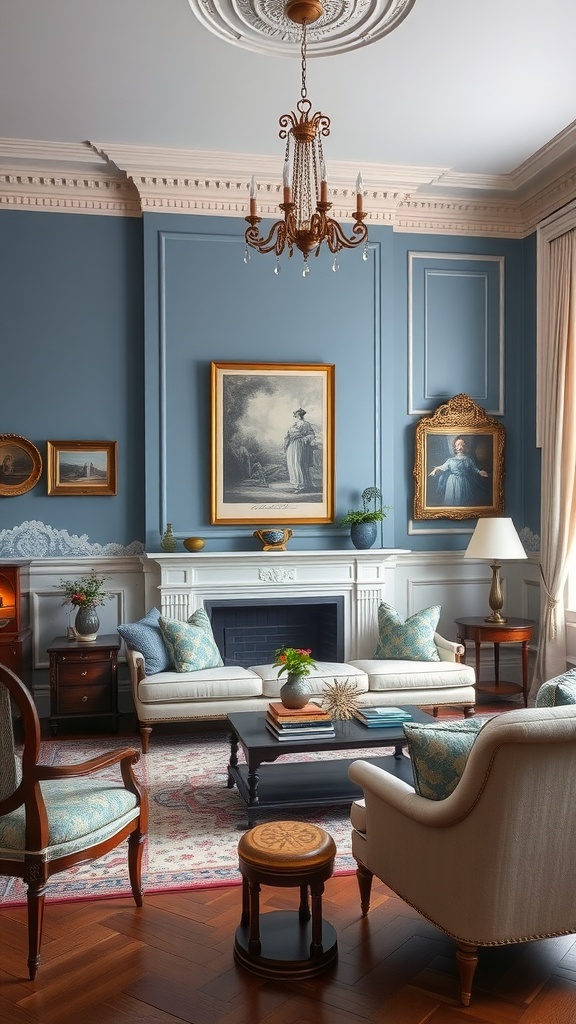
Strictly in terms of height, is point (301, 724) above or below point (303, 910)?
above

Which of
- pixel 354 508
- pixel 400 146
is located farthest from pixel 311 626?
pixel 400 146

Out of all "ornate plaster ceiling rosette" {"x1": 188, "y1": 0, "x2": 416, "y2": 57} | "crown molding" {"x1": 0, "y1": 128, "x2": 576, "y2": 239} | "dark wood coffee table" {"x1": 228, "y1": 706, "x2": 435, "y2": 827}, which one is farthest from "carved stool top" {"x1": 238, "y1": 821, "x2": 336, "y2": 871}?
"crown molding" {"x1": 0, "y1": 128, "x2": 576, "y2": 239}

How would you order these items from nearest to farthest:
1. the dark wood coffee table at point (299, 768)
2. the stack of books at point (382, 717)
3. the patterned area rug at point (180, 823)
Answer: the patterned area rug at point (180, 823)
the dark wood coffee table at point (299, 768)
the stack of books at point (382, 717)

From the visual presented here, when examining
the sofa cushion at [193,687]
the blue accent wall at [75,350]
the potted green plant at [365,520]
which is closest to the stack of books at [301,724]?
the sofa cushion at [193,687]

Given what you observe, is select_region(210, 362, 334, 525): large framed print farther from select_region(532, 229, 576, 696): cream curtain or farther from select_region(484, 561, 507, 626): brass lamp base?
select_region(532, 229, 576, 696): cream curtain

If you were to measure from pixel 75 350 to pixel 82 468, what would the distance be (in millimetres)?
839

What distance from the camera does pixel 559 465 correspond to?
6129mm

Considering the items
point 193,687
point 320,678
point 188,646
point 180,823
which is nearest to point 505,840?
point 180,823

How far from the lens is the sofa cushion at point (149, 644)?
17.5 ft

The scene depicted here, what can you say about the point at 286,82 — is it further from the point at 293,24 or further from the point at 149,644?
the point at 149,644

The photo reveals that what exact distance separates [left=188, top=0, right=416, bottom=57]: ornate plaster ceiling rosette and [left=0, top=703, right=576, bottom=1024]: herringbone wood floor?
387cm

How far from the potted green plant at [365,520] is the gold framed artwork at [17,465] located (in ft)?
7.30

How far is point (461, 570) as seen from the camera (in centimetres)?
682

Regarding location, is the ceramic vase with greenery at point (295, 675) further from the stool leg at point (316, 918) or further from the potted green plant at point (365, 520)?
the potted green plant at point (365, 520)
